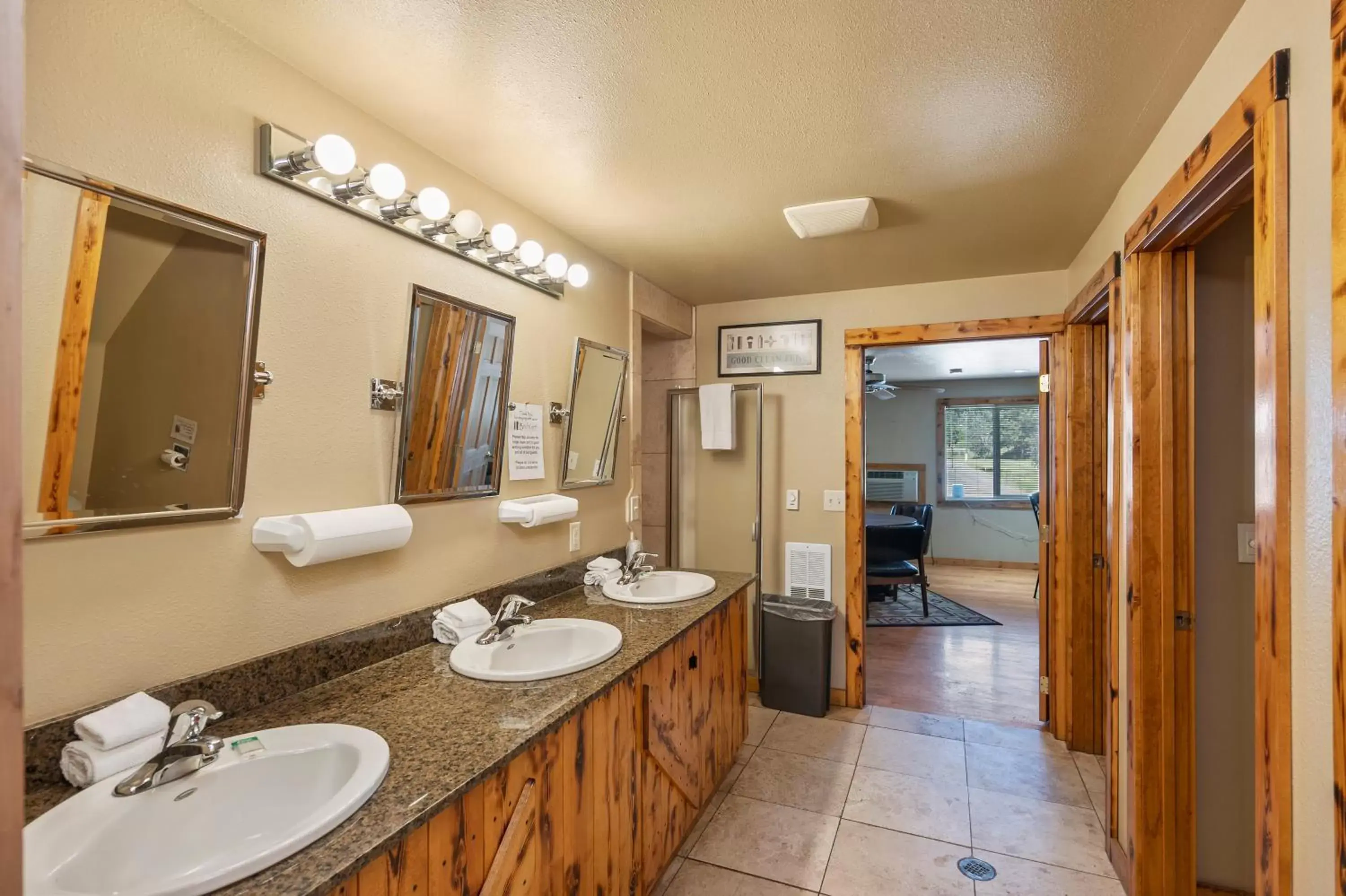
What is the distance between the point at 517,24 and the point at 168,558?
128 centimetres

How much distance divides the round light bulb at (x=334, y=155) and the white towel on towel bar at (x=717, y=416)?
7.64ft

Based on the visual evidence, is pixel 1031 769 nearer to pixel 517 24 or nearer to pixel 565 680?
pixel 565 680

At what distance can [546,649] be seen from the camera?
77.8 inches

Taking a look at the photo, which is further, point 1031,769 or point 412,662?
point 1031,769

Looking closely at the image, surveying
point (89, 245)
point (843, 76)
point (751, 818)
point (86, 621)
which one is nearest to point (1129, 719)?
point (751, 818)

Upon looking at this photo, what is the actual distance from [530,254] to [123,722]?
1570 mm

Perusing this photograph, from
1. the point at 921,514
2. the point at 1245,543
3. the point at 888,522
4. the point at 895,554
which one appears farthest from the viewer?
the point at 921,514

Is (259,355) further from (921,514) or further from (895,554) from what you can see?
(921,514)

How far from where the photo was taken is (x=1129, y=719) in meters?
1.85

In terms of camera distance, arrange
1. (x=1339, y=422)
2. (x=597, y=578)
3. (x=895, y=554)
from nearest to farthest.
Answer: (x=1339, y=422)
(x=597, y=578)
(x=895, y=554)

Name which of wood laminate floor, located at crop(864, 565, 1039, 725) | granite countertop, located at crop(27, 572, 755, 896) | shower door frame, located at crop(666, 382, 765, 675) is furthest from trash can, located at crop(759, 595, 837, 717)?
granite countertop, located at crop(27, 572, 755, 896)

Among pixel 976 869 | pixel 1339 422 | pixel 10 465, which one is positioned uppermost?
pixel 1339 422

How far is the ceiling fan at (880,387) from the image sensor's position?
5.66 metres

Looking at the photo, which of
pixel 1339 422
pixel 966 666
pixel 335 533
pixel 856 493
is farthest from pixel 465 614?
pixel 966 666
